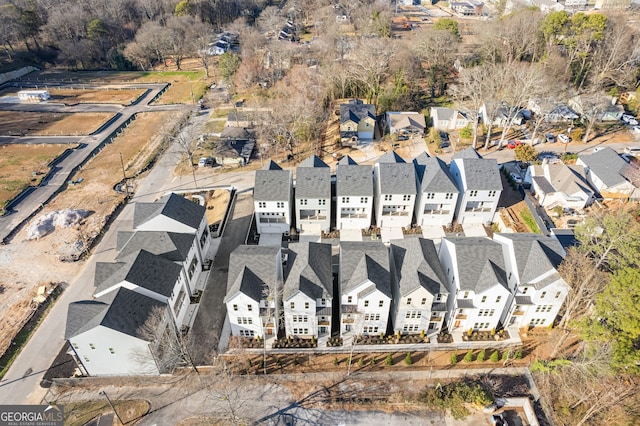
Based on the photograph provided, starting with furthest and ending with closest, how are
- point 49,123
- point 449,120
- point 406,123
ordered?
point 49,123, point 449,120, point 406,123

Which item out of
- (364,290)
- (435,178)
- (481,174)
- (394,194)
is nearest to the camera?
(364,290)

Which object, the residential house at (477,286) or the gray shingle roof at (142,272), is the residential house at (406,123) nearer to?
the residential house at (477,286)

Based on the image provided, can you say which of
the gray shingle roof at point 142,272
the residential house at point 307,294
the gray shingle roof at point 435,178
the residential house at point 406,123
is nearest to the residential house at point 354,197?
the gray shingle roof at point 435,178

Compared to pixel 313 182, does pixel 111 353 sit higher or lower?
lower

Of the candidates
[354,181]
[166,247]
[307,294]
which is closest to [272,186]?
[354,181]

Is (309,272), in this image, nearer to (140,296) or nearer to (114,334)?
(140,296)

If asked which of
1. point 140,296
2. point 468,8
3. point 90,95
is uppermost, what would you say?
point 468,8

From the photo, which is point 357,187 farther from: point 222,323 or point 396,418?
point 396,418

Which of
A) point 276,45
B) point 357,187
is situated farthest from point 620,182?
point 276,45
